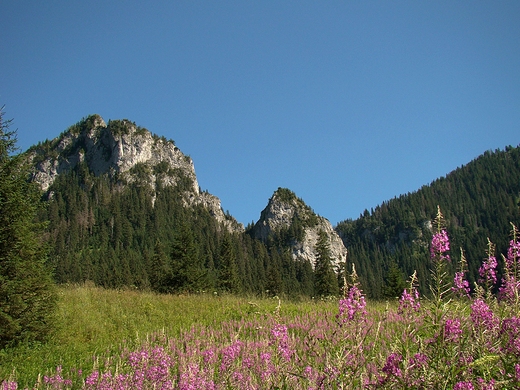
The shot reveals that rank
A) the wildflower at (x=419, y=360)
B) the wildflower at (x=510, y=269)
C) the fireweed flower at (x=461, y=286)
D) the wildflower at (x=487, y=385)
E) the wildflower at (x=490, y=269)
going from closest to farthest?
the wildflower at (x=487, y=385)
the wildflower at (x=419, y=360)
the fireweed flower at (x=461, y=286)
the wildflower at (x=510, y=269)
the wildflower at (x=490, y=269)

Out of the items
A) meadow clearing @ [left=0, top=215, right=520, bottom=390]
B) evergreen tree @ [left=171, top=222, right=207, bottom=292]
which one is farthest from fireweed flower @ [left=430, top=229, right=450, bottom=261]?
evergreen tree @ [left=171, top=222, right=207, bottom=292]

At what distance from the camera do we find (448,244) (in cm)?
344

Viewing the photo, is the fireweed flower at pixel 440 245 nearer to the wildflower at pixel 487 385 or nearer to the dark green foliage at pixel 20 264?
the wildflower at pixel 487 385

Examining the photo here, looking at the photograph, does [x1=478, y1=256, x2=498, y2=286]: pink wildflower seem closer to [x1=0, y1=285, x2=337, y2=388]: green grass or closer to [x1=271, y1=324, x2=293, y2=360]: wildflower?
[x1=271, y1=324, x2=293, y2=360]: wildflower

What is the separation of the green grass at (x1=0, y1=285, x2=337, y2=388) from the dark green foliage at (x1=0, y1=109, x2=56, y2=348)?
50 centimetres

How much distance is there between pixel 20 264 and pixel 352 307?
11428 millimetres

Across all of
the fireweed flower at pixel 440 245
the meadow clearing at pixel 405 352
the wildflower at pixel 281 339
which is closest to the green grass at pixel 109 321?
the meadow clearing at pixel 405 352

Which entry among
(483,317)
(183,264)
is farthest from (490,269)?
(183,264)

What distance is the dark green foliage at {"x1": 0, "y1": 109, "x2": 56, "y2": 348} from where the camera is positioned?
11141 millimetres

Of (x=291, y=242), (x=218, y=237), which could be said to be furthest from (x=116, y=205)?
(x=291, y=242)

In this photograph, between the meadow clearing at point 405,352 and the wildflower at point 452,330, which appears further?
the wildflower at point 452,330

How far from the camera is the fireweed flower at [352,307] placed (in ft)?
9.99

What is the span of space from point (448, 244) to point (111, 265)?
118491 millimetres

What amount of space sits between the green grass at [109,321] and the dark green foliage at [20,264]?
0.50 m
